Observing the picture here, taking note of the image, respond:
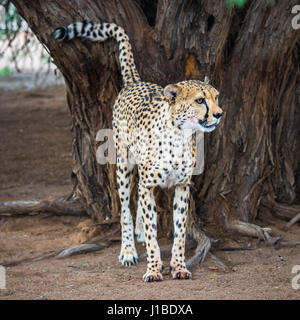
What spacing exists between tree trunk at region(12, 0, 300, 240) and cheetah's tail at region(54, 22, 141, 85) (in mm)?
111

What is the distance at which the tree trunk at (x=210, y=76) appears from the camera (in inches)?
199

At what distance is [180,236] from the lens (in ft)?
15.1

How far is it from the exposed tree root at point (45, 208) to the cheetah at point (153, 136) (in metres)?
1.37

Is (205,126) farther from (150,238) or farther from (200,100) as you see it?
(150,238)

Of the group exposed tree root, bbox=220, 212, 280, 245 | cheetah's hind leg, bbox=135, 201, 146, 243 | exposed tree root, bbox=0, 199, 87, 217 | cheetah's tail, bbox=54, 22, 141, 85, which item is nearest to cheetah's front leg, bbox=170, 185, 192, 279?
cheetah's hind leg, bbox=135, 201, 146, 243

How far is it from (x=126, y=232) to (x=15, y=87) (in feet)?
29.8

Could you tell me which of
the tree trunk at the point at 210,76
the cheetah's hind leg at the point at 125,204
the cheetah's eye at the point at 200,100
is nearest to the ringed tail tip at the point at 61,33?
the tree trunk at the point at 210,76

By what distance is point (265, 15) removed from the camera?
5082 millimetres

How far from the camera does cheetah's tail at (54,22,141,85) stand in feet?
→ 16.3

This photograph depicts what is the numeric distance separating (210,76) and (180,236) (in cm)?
146
